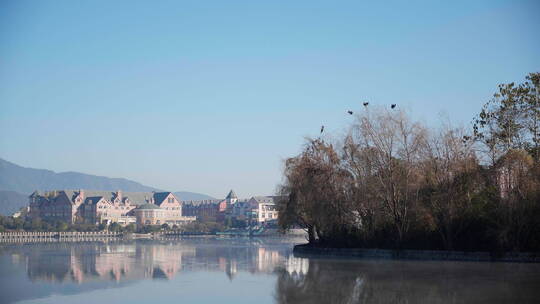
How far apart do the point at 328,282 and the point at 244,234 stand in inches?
3872

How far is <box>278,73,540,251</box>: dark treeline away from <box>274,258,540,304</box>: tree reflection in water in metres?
4.05

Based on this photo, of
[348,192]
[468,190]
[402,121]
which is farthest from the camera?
[348,192]

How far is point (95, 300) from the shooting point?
18.8 m

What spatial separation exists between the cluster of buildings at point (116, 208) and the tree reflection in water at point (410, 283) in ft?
318

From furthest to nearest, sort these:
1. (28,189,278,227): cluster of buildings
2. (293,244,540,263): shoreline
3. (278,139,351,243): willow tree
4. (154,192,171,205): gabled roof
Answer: (154,192,171,205): gabled roof → (28,189,278,227): cluster of buildings → (278,139,351,243): willow tree → (293,244,540,263): shoreline

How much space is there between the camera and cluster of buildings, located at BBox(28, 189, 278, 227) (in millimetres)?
137875

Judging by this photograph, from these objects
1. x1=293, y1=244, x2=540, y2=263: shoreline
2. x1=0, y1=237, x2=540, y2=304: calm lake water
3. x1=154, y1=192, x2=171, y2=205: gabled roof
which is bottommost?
x1=0, y1=237, x2=540, y2=304: calm lake water

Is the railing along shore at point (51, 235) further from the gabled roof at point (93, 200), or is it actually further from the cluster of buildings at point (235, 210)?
the cluster of buildings at point (235, 210)

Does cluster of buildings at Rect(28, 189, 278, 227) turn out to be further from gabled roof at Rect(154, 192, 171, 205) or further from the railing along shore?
the railing along shore

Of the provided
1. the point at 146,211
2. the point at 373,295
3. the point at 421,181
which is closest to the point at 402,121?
the point at 421,181

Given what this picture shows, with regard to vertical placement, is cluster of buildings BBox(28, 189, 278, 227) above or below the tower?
below

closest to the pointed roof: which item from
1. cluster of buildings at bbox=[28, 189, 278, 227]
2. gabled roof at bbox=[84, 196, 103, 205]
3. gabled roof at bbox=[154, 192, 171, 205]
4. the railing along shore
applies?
cluster of buildings at bbox=[28, 189, 278, 227]

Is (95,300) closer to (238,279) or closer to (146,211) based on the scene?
(238,279)

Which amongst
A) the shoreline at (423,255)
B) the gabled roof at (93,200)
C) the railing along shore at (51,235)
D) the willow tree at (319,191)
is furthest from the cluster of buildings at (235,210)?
the shoreline at (423,255)
